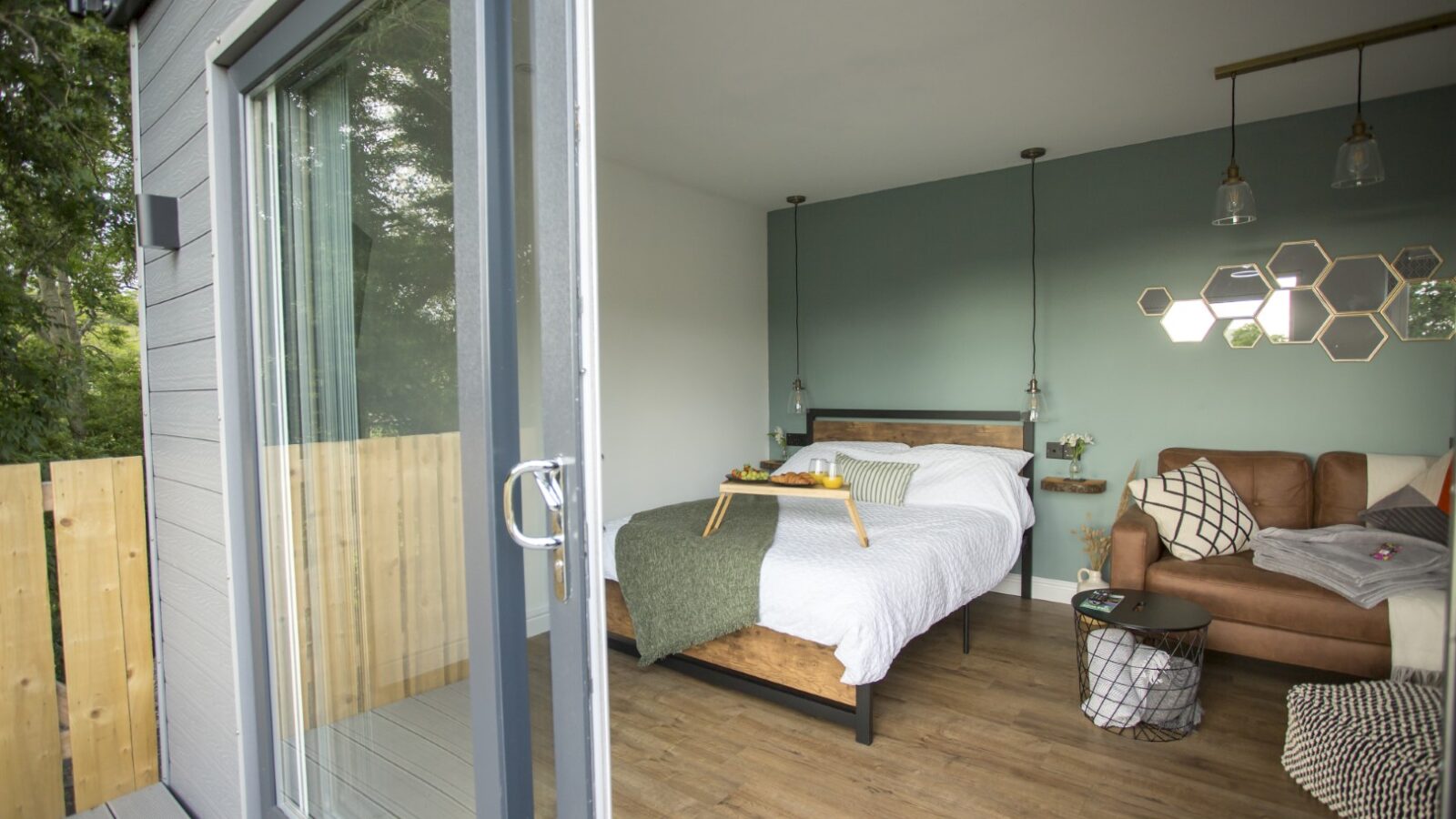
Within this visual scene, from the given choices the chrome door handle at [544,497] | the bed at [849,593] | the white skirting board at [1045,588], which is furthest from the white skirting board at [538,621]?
the white skirting board at [1045,588]

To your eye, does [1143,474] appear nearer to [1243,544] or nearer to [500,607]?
[1243,544]

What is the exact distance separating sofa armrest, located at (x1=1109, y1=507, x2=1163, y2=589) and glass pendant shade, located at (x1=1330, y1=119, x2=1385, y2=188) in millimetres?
1518

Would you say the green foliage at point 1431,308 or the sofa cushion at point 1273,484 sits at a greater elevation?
the green foliage at point 1431,308

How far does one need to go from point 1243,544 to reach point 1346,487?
0.49 m

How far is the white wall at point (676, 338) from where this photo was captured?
407 centimetres

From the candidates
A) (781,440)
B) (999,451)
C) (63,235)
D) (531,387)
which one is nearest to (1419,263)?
(999,451)

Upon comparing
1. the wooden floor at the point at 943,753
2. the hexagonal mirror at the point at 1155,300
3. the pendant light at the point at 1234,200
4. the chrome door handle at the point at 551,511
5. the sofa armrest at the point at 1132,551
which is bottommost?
the wooden floor at the point at 943,753

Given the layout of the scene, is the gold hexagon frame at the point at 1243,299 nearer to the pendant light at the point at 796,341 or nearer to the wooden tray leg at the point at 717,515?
the pendant light at the point at 796,341

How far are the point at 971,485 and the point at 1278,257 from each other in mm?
1815

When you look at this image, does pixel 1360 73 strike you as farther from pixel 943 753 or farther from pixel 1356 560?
pixel 943 753

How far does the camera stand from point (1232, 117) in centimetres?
335

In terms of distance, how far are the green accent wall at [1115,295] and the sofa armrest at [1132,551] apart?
2.60 ft

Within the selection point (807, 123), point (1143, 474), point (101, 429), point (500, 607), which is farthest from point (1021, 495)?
point (101, 429)

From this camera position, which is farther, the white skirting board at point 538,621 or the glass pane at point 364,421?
the glass pane at point 364,421
